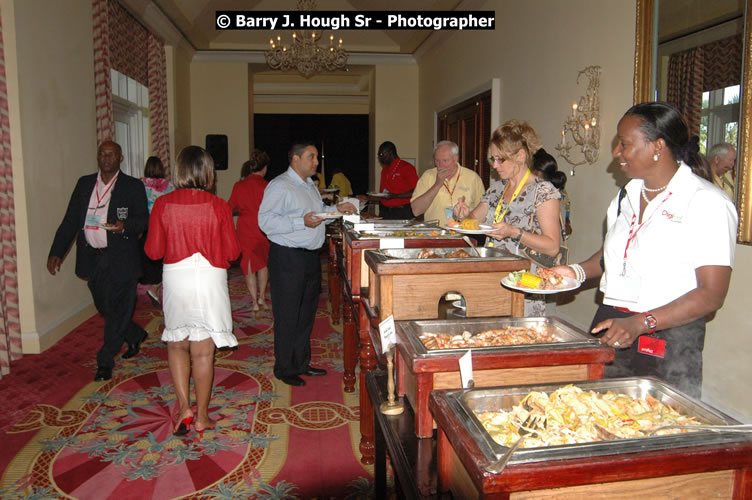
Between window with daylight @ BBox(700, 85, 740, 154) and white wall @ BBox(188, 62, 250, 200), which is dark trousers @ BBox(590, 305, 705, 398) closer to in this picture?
window with daylight @ BBox(700, 85, 740, 154)

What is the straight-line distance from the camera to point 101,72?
5.17 meters

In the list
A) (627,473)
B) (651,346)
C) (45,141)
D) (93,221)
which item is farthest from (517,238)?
(45,141)

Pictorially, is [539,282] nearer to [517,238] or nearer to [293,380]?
[517,238]

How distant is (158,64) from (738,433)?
7.94m

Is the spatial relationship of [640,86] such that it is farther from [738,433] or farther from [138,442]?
[138,442]

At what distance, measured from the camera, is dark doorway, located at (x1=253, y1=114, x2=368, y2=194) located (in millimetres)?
13172

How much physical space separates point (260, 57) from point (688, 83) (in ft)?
25.5

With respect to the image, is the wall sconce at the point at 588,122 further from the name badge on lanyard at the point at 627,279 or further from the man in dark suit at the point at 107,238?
the man in dark suit at the point at 107,238

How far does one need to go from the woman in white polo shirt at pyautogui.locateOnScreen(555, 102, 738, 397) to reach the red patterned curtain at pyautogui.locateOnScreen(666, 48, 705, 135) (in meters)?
1.68

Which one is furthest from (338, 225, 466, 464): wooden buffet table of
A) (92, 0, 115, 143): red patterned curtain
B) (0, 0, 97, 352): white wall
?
(92, 0, 115, 143): red patterned curtain

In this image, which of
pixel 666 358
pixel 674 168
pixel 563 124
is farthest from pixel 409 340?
pixel 563 124

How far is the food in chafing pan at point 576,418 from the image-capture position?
81 cm

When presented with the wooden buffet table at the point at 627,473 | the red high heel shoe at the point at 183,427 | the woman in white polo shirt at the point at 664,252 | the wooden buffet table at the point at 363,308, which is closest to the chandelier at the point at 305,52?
the wooden buffet table at the point at 363,308

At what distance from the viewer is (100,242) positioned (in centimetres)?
328
